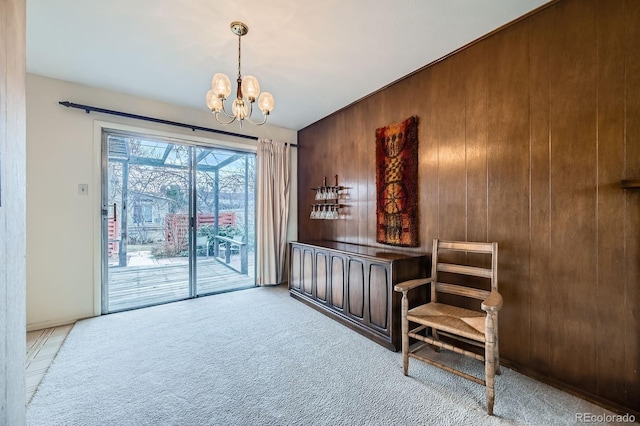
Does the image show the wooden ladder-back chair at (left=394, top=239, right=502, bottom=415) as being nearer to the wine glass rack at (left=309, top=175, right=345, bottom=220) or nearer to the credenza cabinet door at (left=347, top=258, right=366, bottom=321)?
the credenza cabinet door at (left=347, top=258, right=366, bottom=321)

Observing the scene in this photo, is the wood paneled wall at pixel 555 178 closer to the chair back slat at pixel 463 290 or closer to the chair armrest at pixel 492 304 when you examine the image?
the chair back slat at pixel 463 290

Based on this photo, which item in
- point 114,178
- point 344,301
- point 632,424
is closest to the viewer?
point 632,424

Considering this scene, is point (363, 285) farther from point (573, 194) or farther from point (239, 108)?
point (239, 108)

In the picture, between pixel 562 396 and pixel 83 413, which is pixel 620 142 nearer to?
pixel 562 396

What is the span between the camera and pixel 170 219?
11.7ft

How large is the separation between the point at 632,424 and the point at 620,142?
1.64 m

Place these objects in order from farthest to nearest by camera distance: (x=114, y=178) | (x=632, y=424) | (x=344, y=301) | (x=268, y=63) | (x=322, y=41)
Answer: (x=114, y=178)
(x=344, y=301)
(x=268, y=63)
(x=322, y=41)
(x=632, y=424)

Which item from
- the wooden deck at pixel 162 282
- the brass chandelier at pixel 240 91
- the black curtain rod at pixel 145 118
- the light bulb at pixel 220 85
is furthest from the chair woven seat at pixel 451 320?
the black curtain rod at pixel 145 118

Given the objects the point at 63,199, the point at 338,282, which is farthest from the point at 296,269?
the point at 63,199

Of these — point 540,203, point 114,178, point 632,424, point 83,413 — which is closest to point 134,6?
point 114,178

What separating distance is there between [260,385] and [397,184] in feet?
7.30

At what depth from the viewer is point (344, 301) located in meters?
2.83

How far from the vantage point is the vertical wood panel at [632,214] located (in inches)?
60.2

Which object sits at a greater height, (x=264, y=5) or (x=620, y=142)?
(x=264, y=5)
